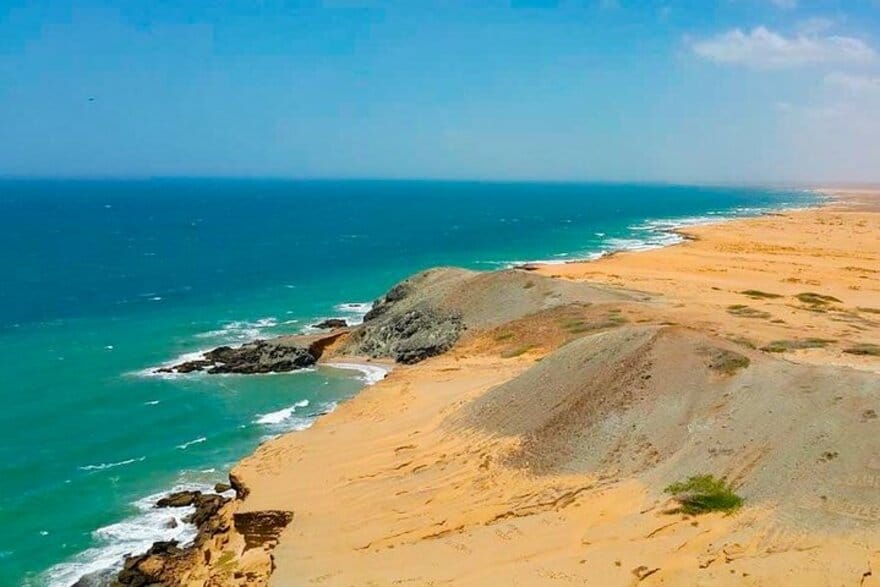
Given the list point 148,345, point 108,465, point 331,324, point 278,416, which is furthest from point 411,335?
point 108,465

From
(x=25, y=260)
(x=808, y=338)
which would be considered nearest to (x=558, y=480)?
(x=808, y=338)

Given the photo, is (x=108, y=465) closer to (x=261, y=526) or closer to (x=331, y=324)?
(x=261, y=526)

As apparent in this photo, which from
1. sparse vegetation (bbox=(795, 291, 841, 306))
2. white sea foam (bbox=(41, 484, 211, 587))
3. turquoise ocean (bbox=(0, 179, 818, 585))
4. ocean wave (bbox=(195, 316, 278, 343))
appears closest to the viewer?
white sea foam (bbox=(41, 484, 211, 587))

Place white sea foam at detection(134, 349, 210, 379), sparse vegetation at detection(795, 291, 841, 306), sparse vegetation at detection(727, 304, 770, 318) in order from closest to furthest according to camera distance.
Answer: sparse vegetation at detection(727, 304, 770, 318), white sea foam at detection(134, 349, 210, 379), sparse vegetation at detection(795, 291, 841, 306)

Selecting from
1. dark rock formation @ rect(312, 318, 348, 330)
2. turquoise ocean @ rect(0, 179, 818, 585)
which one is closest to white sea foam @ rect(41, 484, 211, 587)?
turquoise ocean @ rect(0, 179, 818, 585)

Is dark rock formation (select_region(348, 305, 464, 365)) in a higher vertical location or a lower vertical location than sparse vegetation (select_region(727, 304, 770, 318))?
lower

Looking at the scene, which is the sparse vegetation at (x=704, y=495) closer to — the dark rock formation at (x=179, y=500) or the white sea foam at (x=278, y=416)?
the dark rock formation at (x=179, y=500)

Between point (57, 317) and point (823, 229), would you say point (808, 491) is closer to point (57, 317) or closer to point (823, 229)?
point (57, 317)

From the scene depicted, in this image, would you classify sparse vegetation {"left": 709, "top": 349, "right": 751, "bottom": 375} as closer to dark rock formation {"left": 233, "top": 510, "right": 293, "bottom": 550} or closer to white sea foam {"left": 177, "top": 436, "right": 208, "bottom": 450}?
dark rock formation {"left": 233, "top": 510, "right": 293, "bottom": 550}
